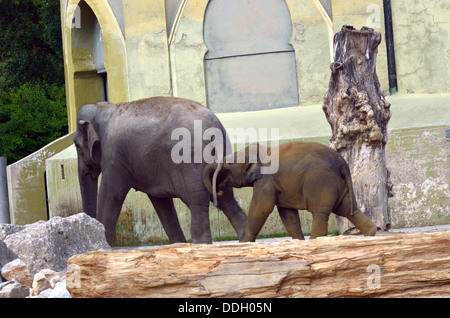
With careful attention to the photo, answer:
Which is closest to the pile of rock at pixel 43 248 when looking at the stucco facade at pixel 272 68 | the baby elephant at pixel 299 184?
the baby elephant at pixel 299 184

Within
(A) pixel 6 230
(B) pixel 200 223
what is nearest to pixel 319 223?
(B) pixel 200 223

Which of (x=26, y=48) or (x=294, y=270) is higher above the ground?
(x=26, y=48)

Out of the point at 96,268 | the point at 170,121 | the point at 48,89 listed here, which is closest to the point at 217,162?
the point at 170,121

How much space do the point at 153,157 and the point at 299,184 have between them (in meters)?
2.10

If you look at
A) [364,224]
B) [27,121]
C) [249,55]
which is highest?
[249,55]

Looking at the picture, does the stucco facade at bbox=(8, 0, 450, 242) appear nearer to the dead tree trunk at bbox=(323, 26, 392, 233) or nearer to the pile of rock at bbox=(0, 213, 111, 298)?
the dead tree trunk at bbox=(323, 26, 392, 233)

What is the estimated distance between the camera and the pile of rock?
23.0ft

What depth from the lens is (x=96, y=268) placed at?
595 centimetres

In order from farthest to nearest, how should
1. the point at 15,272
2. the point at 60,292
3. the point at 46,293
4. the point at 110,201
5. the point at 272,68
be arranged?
1. the point at 272,68
2. the point at 110,201
3. the point at 15,272
4. the point at 46,293
5. the point at 60,292

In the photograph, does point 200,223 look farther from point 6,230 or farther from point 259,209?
point 6,230

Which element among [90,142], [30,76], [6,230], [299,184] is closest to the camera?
[299,184]

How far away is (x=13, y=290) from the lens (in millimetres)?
6391

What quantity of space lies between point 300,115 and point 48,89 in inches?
535

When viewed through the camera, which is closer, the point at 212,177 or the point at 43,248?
the point at 43,248
